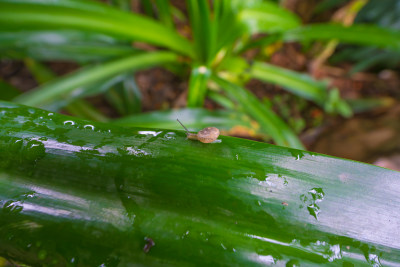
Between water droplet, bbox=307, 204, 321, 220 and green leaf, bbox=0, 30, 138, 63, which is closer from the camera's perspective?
water droplet, bbox=307, 204, 321, 220

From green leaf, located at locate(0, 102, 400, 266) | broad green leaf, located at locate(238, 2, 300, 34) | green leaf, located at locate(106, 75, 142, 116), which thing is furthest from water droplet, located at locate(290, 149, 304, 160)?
green leaf, located at locate(106, 75, 142, 116)

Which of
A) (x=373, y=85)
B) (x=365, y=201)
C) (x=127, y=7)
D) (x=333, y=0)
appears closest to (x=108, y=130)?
(x=365, y=201)

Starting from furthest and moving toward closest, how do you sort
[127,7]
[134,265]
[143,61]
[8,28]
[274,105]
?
[274,105], [127,7], [143,61], [8,28], [134,265]

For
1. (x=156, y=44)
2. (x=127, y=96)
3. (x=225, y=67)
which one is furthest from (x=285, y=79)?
(x=127, y=96)

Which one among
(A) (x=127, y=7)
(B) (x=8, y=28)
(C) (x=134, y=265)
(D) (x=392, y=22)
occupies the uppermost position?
(D) (x=392, y=22)

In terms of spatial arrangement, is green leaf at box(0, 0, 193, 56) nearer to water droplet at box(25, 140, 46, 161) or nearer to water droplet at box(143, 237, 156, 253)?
water droplet at box(25, 140, 46, 161)

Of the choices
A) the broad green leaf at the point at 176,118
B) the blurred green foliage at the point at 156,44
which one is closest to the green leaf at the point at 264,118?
the blurred green foliage at the point at 156,44

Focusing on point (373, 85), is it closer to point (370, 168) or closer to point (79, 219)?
point (370, 168)

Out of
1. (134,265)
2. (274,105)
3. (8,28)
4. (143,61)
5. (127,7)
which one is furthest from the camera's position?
(274,105)
